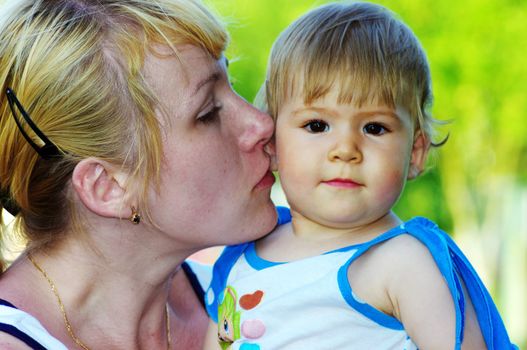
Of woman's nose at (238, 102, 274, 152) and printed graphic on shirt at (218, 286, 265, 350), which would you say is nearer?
printed graphic on shirt at (218, 286, 265, 350)

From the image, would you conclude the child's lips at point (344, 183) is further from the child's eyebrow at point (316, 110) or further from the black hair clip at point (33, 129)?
the black hair clip at point (33, 129)

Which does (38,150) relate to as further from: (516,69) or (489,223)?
(489,223)

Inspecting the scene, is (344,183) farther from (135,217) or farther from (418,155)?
(135,217)

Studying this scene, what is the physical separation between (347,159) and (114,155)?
26.5 inches

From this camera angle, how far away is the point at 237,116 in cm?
254

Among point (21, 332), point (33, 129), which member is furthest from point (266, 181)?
point (21, 332)

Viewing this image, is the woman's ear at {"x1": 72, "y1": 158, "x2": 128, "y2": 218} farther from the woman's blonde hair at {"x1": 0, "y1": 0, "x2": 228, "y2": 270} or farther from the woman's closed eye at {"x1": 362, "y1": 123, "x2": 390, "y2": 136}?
the woman's closed eye at {"x1": 362, "y1": 123, "x2": 390, "y2": 136}

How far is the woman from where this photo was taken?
231 centimetres

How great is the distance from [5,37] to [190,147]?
61 cm

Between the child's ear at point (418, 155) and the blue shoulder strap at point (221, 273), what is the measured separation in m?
0.47

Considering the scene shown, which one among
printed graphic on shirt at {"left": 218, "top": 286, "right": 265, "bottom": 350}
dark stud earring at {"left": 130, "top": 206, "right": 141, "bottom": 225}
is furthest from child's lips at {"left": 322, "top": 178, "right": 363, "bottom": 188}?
dark stud earring at {"left": 130, "top": 206, "right": 141, "bottom": 225}

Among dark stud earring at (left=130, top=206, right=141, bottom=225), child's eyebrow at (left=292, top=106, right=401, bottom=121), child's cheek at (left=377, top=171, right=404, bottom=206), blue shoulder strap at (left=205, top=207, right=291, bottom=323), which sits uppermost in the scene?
child's eyebrow at (left=292, top=106, right=401, bottom=121)

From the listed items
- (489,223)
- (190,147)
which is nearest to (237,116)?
(190,147)

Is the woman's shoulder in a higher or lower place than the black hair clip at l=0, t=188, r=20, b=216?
lower
